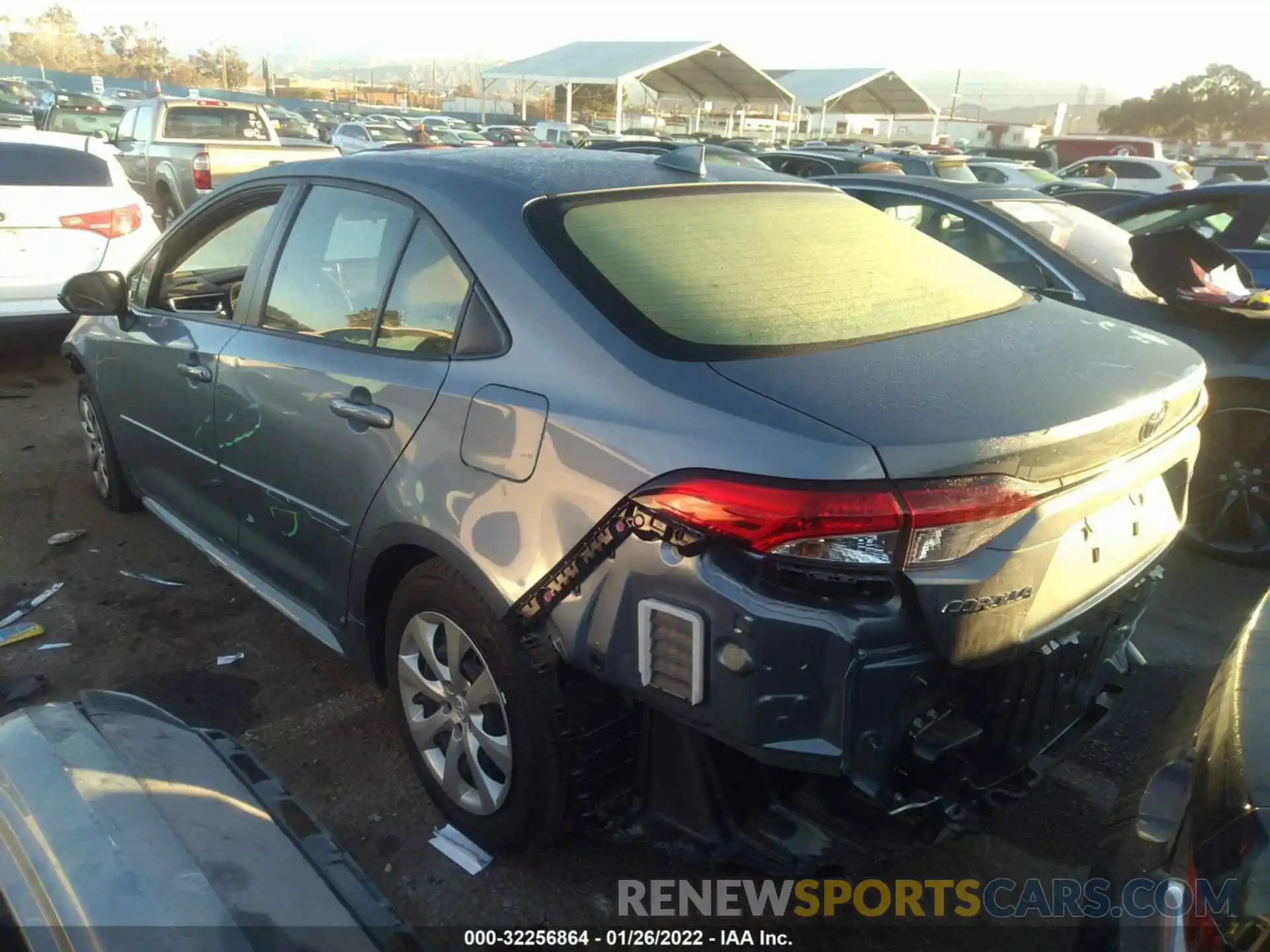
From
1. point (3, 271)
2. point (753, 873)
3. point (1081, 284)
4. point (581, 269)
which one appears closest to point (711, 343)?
point (581, 269)

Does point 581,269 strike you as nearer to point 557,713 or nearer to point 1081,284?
point 557,713

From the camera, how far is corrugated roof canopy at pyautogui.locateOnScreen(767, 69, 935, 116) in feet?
132

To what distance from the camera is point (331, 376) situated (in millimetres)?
2773

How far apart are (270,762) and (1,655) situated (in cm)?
136

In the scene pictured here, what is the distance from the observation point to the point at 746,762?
2.07 metres

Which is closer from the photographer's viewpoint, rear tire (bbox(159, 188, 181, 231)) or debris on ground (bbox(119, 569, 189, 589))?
debris on ground (bbox(119, 569, 189, 589))

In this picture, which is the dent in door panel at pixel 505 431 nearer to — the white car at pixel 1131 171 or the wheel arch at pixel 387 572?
the wheel arch at pixel 387 572

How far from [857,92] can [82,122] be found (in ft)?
115

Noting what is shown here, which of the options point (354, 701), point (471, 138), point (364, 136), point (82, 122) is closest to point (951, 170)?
point (354, 701)

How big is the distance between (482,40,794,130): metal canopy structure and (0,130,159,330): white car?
27.9m

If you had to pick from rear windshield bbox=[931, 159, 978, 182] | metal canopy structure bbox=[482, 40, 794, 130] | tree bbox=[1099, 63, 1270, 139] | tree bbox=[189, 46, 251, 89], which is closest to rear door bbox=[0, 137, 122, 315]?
rear windshield bbox=[931, 159, 978, 182]

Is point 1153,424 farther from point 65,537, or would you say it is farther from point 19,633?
point 65,537

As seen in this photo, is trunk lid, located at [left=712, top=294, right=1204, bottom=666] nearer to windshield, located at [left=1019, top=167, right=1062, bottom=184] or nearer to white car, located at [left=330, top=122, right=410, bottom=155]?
windshield, located at [left=1019, top=167, right=1062, bottom=184]

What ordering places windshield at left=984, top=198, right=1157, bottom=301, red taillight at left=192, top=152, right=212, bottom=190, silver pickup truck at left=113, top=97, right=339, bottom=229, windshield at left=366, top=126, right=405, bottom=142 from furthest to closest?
windshield at left=366, top=126, right=405, bottom=142
silver pickup truck at left=113, top=97, right=339, bottom=229
red taillight at left=192, top=152, right=212, bottom=190
windshield at left=984, top=198, right=1157, bottom=301
